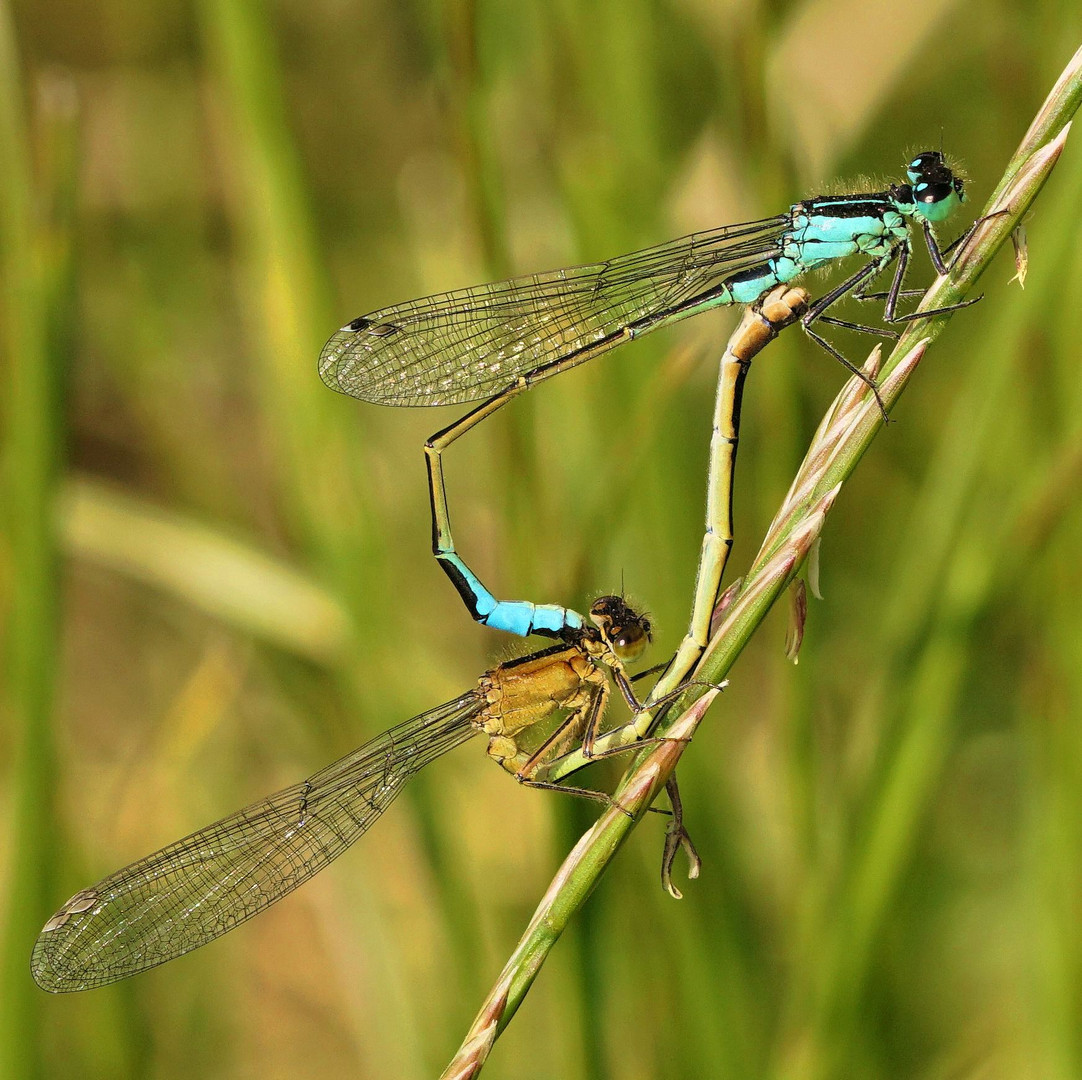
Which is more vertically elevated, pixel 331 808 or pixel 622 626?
pixel 331 808

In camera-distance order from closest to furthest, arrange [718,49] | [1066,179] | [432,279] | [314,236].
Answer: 1. [1066,179]
2. [314,236]
3. [718,49]
4. [432,279]

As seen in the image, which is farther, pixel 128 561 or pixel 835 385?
pixel 835 385

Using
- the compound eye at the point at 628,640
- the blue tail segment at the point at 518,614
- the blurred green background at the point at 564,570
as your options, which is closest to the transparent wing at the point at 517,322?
the blurred green background at the point at 564,570

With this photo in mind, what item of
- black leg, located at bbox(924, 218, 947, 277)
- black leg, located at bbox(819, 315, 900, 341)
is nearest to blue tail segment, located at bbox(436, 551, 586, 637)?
black leg, located at bbox(819, 315, 900, 341)

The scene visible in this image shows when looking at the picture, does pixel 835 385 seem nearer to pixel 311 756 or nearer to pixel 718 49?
pixel 718 49

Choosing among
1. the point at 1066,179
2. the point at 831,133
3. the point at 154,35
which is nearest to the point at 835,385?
the point at 831,133

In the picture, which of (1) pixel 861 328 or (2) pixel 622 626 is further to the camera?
(2) pixel 622 626

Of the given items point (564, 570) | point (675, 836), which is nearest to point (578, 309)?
point (564, 570)

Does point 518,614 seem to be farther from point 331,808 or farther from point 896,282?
point 896,282
